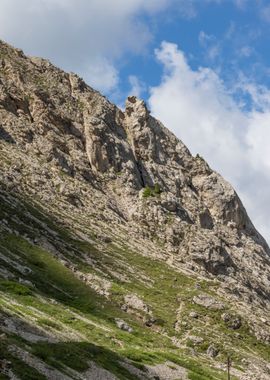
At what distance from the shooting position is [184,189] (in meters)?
178

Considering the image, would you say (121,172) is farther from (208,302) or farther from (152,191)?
(208,302)

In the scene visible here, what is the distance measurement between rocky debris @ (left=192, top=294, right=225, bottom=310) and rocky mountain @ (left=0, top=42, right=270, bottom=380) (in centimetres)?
31

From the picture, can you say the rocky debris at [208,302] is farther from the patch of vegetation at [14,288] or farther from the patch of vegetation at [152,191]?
the patch of vegetation at [152,191]

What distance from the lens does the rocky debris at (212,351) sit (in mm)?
86938

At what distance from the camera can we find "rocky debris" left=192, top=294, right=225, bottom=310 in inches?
4173

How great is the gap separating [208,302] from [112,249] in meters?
25.5

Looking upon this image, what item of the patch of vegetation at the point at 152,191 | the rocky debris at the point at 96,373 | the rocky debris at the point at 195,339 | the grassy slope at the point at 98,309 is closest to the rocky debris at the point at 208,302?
the grassy slope at the point at 98,309

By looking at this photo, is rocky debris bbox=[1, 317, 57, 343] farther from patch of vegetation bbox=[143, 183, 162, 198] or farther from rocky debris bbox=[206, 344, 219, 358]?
patch of vegetation bbox=[143, 183, 162, 198]

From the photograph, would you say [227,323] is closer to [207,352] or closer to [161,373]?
[207,352]

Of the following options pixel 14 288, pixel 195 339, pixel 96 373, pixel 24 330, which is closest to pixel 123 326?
pixel 195 339

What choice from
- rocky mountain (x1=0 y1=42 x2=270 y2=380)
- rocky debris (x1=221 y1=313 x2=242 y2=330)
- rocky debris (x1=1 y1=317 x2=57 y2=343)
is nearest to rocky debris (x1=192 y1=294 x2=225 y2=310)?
rocky mountain (x1=0 y1=42 x2=270 y2=380)

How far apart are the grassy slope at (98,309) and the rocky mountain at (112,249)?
299 millimetres

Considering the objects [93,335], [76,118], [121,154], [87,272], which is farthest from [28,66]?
[93,335]

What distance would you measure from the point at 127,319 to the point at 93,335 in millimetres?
24670
